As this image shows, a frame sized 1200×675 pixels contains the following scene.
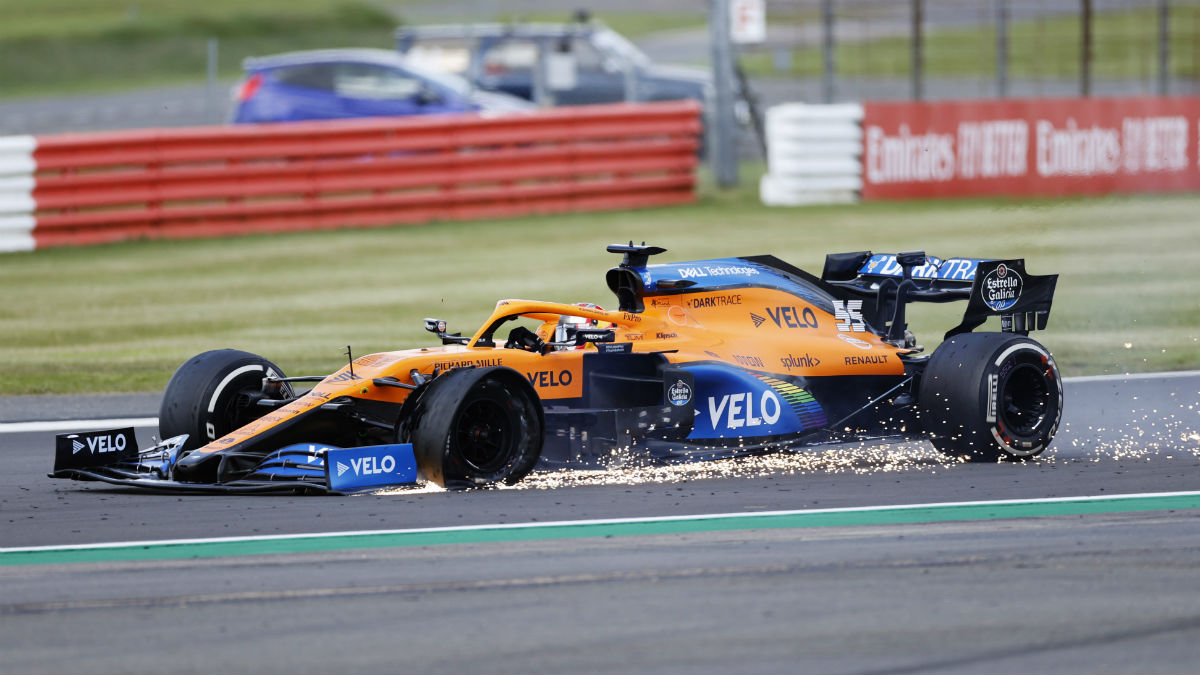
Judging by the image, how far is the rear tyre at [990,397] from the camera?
28.4 ft

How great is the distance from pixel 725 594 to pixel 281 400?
3.19 m

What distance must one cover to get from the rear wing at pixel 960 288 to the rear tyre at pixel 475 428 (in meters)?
2.43

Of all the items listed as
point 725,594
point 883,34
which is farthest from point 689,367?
point 883,34

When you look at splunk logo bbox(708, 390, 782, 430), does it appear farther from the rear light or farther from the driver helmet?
the rear light

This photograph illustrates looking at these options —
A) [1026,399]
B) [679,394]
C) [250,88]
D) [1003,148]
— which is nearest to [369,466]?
[679,394]

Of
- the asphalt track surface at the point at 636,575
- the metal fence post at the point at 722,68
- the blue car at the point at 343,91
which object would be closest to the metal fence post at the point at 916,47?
the metal fence post at the point at 722,68

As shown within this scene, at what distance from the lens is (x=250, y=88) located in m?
24.5

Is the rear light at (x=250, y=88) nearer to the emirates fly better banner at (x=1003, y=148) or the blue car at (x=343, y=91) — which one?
the blue car at (x=343, y=91)

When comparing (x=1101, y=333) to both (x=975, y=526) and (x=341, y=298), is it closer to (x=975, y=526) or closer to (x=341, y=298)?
(x=341, y=298)

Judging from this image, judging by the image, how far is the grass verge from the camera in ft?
44.5

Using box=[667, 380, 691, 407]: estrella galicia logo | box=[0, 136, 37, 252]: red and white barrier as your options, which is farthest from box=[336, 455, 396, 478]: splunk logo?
box=[0, 136, 37, 252]: red and white barrier

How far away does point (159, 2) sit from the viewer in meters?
50.8

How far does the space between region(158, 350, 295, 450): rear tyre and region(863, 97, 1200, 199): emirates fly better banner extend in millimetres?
15041

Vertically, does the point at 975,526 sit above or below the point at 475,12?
below
